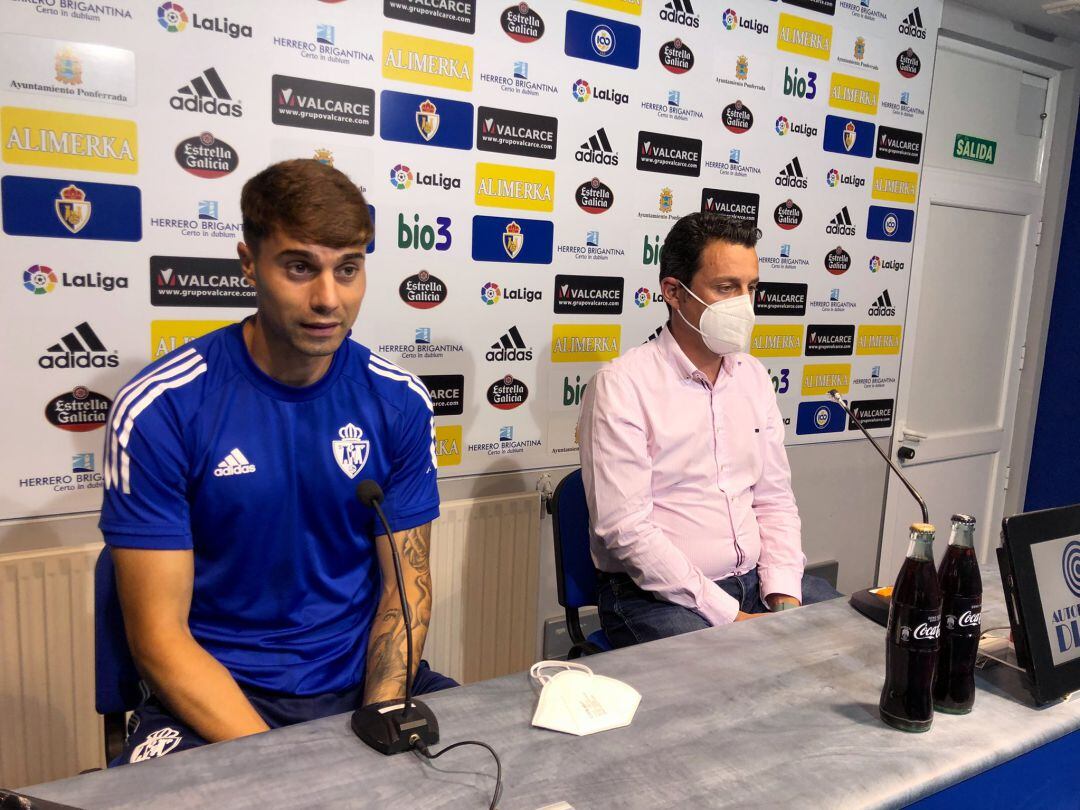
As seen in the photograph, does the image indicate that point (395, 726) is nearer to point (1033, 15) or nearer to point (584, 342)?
point (584, 342)

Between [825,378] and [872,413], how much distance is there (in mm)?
333

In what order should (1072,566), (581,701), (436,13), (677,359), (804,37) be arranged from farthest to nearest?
(804,37)
(436,13)
(677,359)
(1072,566)
(581,701)

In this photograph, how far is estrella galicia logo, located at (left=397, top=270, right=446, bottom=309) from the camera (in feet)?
7.84

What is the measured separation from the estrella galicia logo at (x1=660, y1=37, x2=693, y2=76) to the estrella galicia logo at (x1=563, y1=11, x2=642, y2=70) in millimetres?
107

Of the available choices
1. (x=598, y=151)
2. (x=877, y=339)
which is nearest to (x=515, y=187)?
(x=598, y=151)

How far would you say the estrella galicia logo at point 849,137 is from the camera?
3205 mm

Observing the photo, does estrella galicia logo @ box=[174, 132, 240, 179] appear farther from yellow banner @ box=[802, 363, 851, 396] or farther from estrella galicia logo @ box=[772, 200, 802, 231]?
yellow banner @ box=[802, 363, 851, 396]

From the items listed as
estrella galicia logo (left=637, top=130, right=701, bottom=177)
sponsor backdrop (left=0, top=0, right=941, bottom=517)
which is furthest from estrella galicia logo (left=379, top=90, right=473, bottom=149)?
estrella galicia logo (left=637, top=130, right=701, bottom=177)

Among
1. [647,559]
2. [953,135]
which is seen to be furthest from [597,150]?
[953,135]

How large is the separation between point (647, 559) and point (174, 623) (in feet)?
3.29

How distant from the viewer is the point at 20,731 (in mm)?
1982

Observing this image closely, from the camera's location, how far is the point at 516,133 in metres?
2.51

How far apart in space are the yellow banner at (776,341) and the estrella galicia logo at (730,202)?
1.34 ft

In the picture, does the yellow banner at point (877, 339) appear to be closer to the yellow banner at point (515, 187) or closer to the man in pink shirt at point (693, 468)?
the man in pink shirt at point (693, 468)
